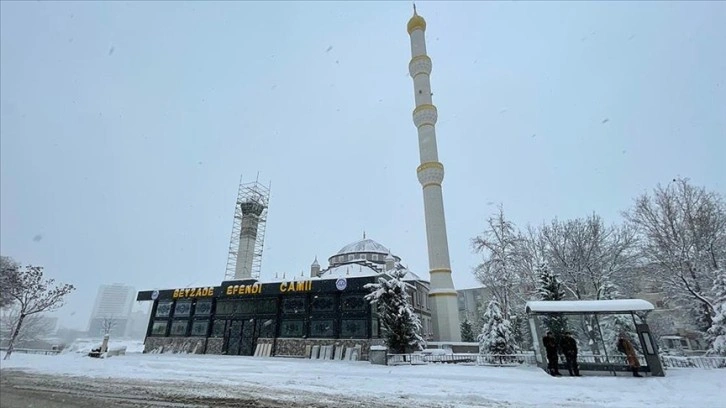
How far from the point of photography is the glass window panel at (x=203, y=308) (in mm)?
26781

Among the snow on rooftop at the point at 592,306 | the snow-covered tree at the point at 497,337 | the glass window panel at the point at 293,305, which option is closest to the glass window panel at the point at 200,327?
the glass window panel at the point at 293,305

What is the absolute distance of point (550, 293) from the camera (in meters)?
19.7

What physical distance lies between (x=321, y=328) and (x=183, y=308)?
1263 cm

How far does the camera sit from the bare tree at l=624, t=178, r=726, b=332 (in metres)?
21.0

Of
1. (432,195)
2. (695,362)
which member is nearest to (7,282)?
(432,195)

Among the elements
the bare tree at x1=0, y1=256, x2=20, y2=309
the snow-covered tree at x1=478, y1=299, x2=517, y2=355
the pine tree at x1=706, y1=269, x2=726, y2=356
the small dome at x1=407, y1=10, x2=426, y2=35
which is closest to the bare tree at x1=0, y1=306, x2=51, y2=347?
the bare tree at x1=0, y1=256, x2=20, y2=309

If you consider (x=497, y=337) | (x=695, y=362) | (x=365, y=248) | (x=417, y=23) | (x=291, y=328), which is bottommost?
(x=695, y=362)

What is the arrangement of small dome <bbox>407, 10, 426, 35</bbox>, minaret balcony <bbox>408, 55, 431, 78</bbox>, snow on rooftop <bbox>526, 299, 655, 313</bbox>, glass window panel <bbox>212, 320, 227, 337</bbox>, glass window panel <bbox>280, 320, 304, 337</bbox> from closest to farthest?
1. snow on rooftop <bbox>526, 299, 655, 313</bbox>
2. glass window panel <bbox>280, 320, 304, 337</bbox>
3. glass window panel <bbox>212, 320, 227, 337</bbox>
4. minaret balcony <bbox>408, 55, 431, 78</bbox>
5. small dome <bbox>407, 10, 426, 35</bbox>

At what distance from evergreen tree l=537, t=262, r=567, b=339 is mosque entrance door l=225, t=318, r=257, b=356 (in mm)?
18933

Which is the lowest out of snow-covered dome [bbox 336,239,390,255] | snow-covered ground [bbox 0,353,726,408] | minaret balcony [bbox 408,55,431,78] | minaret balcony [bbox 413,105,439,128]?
snow-covered ground [bbox 0,353,726,408]

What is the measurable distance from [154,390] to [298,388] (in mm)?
3477

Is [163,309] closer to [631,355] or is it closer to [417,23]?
[631,355]

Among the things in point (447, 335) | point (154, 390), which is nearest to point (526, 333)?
point (447, 335)

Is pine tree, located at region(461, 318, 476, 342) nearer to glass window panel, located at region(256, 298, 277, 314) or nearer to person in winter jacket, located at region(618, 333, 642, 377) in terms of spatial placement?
glass window panel, located at region(256, 298, 277, 314)
